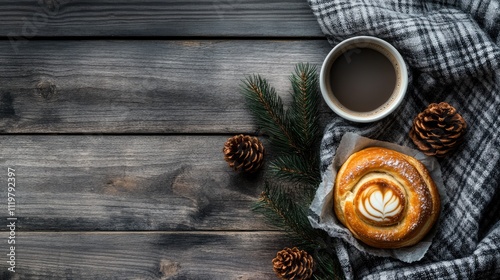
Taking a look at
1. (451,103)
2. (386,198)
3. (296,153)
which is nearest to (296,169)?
(296,153)

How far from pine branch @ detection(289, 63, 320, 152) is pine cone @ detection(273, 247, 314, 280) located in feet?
0.67

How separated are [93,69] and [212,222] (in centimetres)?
40

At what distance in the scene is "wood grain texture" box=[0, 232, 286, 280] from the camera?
135cm

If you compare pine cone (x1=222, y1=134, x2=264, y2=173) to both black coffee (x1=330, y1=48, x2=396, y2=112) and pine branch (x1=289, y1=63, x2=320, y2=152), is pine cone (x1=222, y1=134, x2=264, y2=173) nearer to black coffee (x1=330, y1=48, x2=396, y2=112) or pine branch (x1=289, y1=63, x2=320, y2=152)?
pine branch (x1=289, y1=63, x2=320, y2=152)

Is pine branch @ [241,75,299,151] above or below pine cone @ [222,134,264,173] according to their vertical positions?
above

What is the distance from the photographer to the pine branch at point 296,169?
4.24ft

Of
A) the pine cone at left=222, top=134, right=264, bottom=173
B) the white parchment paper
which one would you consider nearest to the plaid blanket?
the white parchment paper

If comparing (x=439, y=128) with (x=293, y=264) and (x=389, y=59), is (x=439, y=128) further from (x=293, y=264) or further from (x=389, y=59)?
(x=293, y=264)

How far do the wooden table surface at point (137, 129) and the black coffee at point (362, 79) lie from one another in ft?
0.24

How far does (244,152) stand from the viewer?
4.23 feet

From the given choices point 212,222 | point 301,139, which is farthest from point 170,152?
point 301,139

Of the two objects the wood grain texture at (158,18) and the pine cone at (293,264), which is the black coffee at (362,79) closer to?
the wood grain texture at (158,18)

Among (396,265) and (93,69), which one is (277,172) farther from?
(93,69)

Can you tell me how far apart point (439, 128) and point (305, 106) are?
255mm
